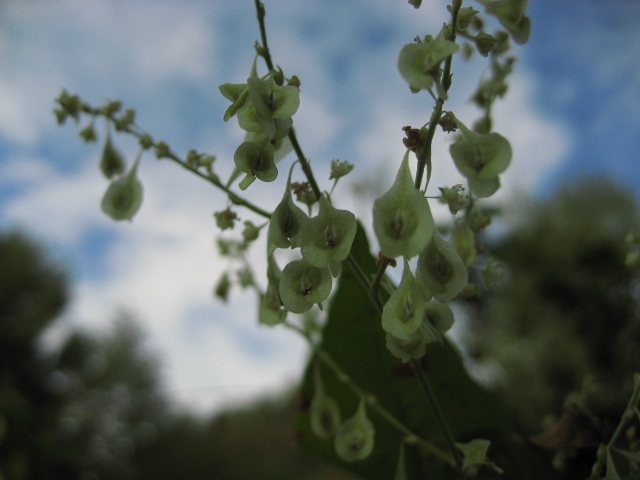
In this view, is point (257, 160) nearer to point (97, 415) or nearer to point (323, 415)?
point (323, 415)

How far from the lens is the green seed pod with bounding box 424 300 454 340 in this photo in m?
0.15

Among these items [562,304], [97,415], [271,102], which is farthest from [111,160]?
[97,415]

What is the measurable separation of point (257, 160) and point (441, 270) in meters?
0.07

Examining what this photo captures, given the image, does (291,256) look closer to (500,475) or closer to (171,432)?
(500,475)

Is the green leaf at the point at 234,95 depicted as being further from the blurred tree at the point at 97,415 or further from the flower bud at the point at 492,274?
the blurred tree at the point at 97,415

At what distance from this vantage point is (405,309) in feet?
0.45

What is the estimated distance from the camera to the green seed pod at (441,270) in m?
0.13

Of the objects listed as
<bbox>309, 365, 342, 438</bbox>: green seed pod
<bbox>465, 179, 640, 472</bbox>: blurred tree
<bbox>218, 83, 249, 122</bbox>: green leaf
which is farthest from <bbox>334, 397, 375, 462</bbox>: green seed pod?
<bbox>465, 179, 640, 472</bbox>: blurred tree

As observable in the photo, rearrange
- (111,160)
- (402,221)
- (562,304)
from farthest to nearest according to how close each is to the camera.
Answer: (562,304)
(111,160)
(402,221)

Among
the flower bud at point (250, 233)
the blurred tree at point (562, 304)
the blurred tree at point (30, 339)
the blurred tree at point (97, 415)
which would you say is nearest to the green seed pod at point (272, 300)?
the flower bud at point (250, 233)

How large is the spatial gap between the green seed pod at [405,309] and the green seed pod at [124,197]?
137 mm

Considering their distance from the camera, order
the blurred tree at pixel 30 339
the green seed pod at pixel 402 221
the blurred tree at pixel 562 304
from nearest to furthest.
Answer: the green seed pod at pixel 402 221
the blurred tree at pixel 30 339
the blurred tree at pixel 562 304

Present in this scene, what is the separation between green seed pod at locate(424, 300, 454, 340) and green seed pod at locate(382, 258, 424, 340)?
0.05 feet

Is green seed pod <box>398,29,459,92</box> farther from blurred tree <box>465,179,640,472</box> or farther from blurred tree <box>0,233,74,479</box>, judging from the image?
blurred tree <box>0,233,74,479</box>
